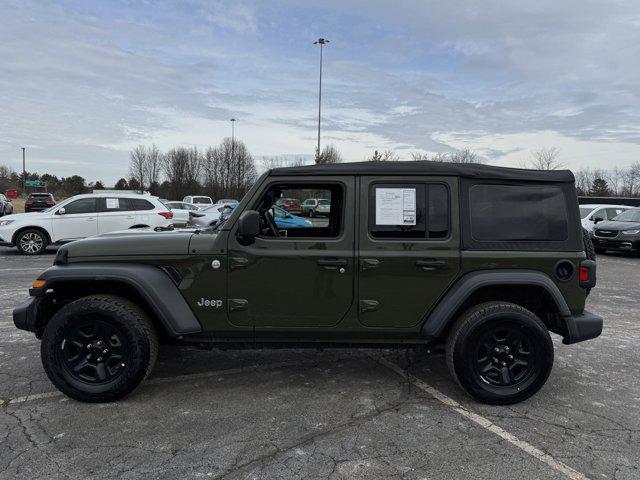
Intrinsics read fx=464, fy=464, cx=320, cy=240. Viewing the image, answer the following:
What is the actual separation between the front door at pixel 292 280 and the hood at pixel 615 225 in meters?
13.6

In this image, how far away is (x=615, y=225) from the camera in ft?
46.9

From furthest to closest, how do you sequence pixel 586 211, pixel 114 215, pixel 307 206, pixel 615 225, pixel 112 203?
pixel 586 211
pixel 615 225
pixel 112 203
pixel 114 215
pixel 307 206

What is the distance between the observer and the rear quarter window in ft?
12.3

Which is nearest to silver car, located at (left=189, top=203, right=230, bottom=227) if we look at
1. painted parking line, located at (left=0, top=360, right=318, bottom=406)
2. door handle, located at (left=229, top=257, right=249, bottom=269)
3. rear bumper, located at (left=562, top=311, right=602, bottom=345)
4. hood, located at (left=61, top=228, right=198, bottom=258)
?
painted parking line, located at (left=0, top=360, right=318, bottom=406)

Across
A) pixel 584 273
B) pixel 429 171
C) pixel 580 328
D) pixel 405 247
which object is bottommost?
pixel 580 328

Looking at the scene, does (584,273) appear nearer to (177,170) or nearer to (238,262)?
(238,262)

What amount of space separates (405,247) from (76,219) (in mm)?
10639

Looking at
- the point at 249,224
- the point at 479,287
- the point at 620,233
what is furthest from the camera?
the point at 620,233

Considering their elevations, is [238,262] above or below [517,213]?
below

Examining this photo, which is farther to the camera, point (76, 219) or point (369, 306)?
point (76, 219)

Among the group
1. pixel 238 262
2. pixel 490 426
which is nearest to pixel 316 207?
pixel 238 262

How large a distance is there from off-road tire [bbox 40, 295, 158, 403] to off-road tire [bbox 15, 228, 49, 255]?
9676 mm

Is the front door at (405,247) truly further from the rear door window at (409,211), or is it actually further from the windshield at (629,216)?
the windshield at (629,216)

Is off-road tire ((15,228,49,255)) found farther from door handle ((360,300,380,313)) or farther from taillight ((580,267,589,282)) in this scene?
taillight ((580,267,589,282))
